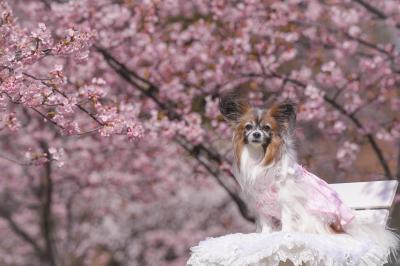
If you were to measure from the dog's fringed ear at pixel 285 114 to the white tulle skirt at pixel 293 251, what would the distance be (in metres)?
0.59

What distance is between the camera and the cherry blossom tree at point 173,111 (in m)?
6.75

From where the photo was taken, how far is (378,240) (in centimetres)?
355

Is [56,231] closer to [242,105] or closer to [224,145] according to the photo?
[224,145]

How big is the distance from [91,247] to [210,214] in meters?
1.39

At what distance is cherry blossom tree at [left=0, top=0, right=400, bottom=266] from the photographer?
675 centimetres

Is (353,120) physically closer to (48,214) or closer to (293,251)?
(48,214)

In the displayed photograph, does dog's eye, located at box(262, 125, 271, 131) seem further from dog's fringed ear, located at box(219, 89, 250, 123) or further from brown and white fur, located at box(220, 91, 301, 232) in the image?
dog's fringed ear, located at box(219, 89, 250, 123)

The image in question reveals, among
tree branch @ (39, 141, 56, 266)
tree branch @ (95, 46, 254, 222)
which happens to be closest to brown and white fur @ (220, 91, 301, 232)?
tree branch @ (95, 46, 254, 222)

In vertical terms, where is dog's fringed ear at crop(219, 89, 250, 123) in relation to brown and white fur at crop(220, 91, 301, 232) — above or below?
above

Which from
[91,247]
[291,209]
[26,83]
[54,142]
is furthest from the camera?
[91,247]

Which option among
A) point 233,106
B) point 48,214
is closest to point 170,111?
point 48,214

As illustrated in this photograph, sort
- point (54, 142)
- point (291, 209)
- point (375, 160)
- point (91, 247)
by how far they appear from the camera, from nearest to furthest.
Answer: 1. point (291, 209)
2. point (54, 142)
3. point (91, 247)
4. point (375, 160)

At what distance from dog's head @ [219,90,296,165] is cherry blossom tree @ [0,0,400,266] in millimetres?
2458

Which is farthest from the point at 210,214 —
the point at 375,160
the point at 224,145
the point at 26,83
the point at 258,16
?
the point at 26,83
